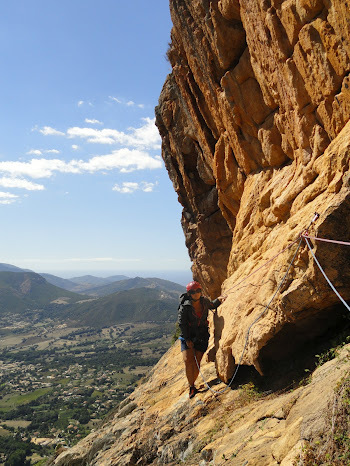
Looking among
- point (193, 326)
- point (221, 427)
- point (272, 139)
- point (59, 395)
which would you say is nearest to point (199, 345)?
point (193, 326)

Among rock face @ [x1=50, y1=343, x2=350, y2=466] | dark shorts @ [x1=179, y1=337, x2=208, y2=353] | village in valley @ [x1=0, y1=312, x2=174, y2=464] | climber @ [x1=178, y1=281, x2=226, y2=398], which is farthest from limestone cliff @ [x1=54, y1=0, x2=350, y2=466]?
village in valley @ [x1=0, y1=312, x2=174, y2=464]

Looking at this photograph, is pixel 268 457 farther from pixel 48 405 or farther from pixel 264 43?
pixel 48 405

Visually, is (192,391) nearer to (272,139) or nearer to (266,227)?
(266,227)

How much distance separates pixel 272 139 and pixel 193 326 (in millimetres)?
8220

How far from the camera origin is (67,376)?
16500 centimetres

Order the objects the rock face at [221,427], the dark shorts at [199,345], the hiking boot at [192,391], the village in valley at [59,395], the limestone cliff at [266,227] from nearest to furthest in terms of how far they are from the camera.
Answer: the rock face at [221,427] < the limestone cliff at [266,227] < the hiking boot at [192,391] < the dark shorts at [199,345] < the village in valley at [59,395]

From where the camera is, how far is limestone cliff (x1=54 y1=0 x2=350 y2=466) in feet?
24.9

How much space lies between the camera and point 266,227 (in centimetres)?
1271

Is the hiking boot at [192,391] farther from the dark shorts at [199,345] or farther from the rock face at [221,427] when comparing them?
the dark shorts at [199,345]

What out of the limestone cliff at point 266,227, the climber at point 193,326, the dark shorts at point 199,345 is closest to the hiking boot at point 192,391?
the climber at point 193,326

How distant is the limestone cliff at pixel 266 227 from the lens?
7.59 m

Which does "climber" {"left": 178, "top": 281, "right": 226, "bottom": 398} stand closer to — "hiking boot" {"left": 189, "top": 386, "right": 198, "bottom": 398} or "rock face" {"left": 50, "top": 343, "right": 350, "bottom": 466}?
"hiking boot" {"left": 189, "top": 386, "right": 198, "bottom": 398}

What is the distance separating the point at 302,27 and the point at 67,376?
184m

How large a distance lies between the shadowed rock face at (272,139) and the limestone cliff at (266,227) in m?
0.04
